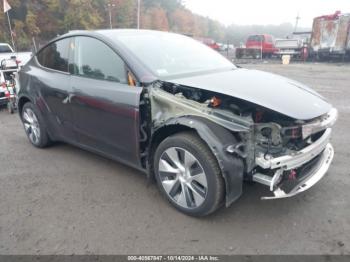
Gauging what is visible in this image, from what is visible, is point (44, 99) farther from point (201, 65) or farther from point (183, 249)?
point (183, 249)

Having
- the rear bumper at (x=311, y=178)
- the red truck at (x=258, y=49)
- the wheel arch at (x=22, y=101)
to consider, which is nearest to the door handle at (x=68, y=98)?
the wheel arch at (x=22, y=101)

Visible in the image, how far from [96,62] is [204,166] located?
1739 mm

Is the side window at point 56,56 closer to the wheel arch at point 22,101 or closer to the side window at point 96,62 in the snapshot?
the side window at point 96,62

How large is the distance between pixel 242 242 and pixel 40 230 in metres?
1.78

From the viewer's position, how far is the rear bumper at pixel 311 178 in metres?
2.41

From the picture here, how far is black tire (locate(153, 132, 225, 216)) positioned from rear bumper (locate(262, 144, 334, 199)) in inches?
18.2

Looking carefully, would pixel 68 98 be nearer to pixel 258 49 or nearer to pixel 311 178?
pixel 311 178

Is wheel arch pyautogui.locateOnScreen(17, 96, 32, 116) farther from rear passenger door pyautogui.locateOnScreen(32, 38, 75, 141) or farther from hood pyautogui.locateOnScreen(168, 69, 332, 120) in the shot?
hood pyautogui.locateOnScreen(168, 69, 332, 120)

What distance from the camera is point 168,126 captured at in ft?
8.89

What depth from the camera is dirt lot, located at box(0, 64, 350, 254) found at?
7.86 ft

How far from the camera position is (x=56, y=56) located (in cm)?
386

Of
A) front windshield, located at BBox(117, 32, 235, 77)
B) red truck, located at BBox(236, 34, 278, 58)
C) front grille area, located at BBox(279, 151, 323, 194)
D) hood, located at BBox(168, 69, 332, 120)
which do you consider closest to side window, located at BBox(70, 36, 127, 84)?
front windshield, located at BBox(117, 32, 235, 77)

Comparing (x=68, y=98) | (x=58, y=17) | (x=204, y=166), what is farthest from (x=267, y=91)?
(x=58, y=17)

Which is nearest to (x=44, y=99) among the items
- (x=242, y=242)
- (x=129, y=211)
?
(x=129, y=211)
